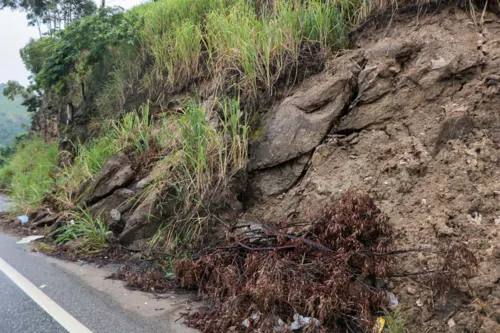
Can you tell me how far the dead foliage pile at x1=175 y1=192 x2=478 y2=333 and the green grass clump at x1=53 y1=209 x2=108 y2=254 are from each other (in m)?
1.95

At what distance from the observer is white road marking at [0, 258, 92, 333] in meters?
3.27

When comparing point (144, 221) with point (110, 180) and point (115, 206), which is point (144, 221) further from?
point (110, 180)

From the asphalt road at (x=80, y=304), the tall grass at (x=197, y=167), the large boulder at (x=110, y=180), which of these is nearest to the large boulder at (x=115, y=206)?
the large boulder at (x=110, y=180)

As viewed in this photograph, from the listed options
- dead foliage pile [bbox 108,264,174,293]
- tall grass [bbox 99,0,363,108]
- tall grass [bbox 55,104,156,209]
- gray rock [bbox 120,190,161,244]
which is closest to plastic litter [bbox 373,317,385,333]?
dead foliage pile [bbox 108,264,174,293]

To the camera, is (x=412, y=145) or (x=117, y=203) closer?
(x=412, y=145)

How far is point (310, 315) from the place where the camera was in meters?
3.15

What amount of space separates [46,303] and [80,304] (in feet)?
1.08

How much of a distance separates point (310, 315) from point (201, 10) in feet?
22.2

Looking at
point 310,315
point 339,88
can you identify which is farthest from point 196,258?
point 339,88

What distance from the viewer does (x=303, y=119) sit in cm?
494

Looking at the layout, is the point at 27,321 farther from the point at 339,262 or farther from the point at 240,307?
the point at 339,262

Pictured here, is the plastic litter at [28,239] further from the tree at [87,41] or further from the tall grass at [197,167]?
the tree at [87,41]

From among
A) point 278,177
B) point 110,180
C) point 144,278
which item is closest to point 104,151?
point 110,180

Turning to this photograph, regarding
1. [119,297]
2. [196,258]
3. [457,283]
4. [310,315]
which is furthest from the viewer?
[196,258]
